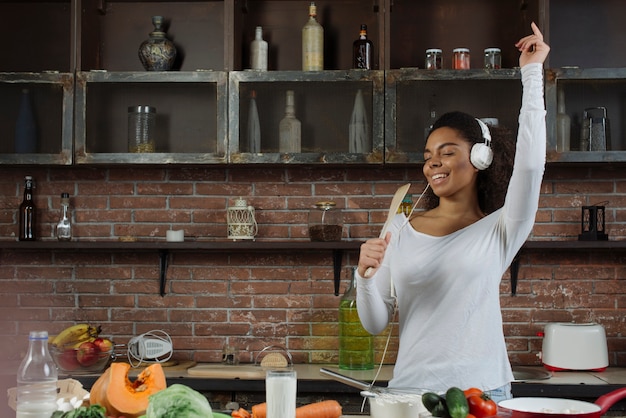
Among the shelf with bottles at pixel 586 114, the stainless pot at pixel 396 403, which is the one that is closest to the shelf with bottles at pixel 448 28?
the shelf with bottles at pixel 586 114

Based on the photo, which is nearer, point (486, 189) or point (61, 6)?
point (486, 189)

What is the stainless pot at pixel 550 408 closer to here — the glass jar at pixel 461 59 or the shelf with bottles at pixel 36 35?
the glass jar at pixel 461 59

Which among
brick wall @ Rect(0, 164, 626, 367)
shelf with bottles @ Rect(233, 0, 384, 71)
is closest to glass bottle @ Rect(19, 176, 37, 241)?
brick wall @ Rect(0, 164, 626, 367)

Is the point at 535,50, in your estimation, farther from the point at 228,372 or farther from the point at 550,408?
the point at 228,372

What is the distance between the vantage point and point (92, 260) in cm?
407

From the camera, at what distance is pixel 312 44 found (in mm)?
3838

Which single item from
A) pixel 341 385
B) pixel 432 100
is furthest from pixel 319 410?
pixel 432 100

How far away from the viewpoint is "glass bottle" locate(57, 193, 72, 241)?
3.96m

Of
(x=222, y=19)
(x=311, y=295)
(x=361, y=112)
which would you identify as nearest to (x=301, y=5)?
(x=222, y=19)

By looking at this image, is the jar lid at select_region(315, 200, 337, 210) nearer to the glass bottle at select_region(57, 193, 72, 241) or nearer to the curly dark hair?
the glass bottle at select_region(57, 193, 72, 241)

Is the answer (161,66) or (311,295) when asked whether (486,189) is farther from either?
(161,66)

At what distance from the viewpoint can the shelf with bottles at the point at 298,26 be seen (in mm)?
4023

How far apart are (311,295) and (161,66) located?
127 centimetres

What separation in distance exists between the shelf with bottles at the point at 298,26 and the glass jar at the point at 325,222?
67cm
